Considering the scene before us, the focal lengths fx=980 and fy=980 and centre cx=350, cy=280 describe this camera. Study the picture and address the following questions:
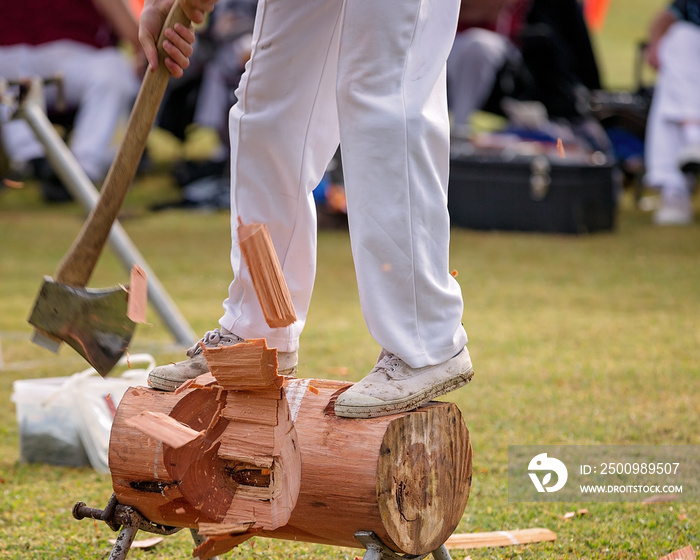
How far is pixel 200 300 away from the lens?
4.39 metres

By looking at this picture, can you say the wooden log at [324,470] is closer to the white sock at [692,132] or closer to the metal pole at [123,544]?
the metal pole at [123,544]

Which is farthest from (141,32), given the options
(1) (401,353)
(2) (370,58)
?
(1) (401,353)

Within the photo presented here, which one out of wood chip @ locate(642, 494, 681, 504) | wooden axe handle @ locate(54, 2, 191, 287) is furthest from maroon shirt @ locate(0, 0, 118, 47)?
wood chip @ locate(642, 494, 681, 504)

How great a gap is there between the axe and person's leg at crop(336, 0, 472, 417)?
14.7 inches

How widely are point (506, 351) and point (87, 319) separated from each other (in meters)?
2.09

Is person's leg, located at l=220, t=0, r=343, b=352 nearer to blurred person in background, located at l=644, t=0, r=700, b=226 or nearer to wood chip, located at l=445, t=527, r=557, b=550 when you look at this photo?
wood chip, located at l=445, t=527, r=557, b=550

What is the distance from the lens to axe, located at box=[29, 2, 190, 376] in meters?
1.73

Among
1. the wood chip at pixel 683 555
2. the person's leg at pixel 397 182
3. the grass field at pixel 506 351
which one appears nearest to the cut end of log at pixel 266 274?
the person's leg at pixel 397 182

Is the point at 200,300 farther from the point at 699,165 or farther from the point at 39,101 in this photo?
the point at 699,165

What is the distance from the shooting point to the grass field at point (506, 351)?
7.00 ft

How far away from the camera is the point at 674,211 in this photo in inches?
250

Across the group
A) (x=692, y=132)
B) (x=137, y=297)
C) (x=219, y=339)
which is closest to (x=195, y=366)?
(x=219, y=339)

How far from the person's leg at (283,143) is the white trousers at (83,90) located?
5443mm

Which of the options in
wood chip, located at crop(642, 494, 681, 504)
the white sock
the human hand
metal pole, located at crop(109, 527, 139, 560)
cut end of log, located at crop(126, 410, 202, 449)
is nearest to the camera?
cut end of log, located at crop(126, 410, 202, 449)
